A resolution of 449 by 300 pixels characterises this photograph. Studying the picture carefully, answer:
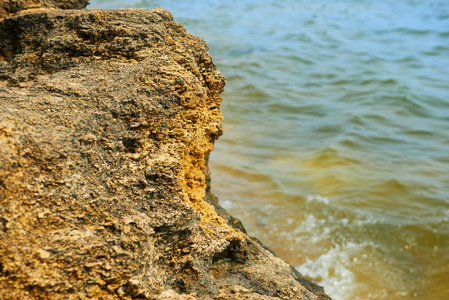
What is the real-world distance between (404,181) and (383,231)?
90 centimetres

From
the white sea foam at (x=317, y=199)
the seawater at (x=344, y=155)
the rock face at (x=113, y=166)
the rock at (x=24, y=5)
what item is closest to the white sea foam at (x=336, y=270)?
the seawater at (x=344, y=155)

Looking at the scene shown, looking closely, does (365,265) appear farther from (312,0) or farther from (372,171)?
(312,0)

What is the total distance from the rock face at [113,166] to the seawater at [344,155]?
59.0 inches

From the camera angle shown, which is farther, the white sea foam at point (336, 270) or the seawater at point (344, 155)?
the seawater at point (344, 155)

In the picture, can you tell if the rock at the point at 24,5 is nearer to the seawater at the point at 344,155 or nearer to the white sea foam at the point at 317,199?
the seawater at the point at 344,155

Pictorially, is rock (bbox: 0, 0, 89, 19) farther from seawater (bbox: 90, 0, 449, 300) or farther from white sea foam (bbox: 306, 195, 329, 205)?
white sea foam (bbox: 306, 195, 329, 205)

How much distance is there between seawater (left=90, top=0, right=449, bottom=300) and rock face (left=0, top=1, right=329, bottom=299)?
59.0 inches

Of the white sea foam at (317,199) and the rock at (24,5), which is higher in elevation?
the rock at (24,5)

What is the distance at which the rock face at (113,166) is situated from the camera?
969mm

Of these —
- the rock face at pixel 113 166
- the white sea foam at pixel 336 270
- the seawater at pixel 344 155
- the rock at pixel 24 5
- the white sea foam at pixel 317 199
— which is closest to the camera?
the rock face at pixel 113 166

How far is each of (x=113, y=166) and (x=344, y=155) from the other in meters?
3.75

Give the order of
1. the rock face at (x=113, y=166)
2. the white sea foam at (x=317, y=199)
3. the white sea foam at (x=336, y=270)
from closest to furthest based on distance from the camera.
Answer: the rock face at (x=113, y=166)
the white sea foam at (x=336, y=270)
the white sea foam at (x=317, y=199)

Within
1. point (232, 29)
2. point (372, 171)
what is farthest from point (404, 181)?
point (232, 29)

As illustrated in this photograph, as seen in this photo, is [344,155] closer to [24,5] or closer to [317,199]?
[317,199]
